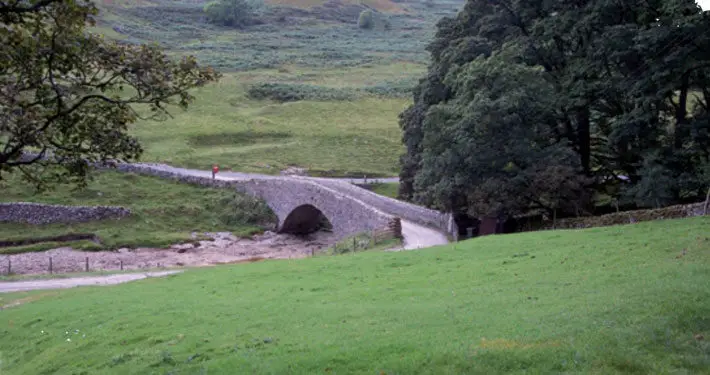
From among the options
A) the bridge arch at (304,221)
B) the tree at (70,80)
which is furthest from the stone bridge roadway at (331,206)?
the tree at (70,80)

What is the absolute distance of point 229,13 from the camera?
539 ft

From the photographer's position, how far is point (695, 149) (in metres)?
32.3

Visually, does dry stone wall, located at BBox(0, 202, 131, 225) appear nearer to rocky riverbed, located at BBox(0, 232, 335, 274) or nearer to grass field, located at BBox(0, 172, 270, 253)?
grass field, located at BBox(0, 172, 270, 253)

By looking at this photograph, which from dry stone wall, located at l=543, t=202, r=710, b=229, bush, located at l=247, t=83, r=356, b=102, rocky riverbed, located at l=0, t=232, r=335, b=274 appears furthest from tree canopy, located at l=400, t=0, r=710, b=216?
bush, located at l=247, t=83, r=356, b=102

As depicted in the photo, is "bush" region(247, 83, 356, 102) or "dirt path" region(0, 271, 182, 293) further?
"bush" region(247, 83, 356, 102)

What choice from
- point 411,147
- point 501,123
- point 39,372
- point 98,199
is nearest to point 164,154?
point 98,199

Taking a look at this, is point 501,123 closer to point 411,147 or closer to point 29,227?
point 411,147

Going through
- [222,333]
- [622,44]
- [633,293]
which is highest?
[622,44]

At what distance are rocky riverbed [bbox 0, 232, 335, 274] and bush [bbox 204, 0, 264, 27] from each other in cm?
12294

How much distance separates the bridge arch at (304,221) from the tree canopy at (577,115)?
37.7 ft

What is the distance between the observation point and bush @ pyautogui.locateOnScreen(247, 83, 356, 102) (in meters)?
96.0

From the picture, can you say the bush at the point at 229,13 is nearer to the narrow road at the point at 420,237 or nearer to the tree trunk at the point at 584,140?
the narrow road at the point at 420,237

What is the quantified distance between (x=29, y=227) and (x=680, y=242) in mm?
41799

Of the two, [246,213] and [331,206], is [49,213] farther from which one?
[331,206]
